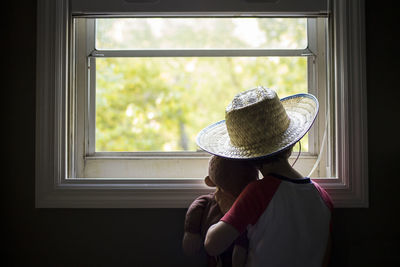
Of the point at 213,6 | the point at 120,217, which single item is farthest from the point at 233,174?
the point at 213,6

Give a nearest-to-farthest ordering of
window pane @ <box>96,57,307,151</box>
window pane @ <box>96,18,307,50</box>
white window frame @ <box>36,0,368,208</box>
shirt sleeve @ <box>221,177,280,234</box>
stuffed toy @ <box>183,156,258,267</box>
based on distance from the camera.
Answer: shirt sleeve @ <box>221,177,280,234</box>, stuffed toy @ <box>183,156,258,267</box>, white window frame @ <box>36,0,368,208</box>, window pane @ <box>96,18,307,50</box>, window pane @ <box>96,57,307,151</box>

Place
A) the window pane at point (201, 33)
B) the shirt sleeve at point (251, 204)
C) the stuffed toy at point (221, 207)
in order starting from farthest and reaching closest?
1. the window pane at point (201, 33)
2. the stuffed toy at point (221, 207)
3. the shirt sleeve at point (251, 204)

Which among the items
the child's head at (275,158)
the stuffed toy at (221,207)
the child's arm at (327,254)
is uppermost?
the child's head at (275,158)

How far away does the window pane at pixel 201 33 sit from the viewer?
5.64 feet

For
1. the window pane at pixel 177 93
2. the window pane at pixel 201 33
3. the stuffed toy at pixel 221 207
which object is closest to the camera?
the stuffed toy at pixel 221 207

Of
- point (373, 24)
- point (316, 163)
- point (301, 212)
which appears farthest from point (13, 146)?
point (373, 24)

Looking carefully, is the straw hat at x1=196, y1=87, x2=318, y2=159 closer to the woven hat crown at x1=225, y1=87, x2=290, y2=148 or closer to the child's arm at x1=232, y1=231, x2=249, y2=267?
the woven hat crown at x1=225, y1=87, x2=290, y2=148

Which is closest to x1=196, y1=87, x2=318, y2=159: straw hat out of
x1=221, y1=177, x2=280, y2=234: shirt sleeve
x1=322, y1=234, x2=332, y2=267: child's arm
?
x1=221, y1=177, x2=280, y2=234: shirt sleeve

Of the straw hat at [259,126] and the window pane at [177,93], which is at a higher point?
the window pane at [177,93]

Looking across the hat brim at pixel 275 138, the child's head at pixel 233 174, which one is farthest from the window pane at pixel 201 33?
the child's head at pixel 233 174

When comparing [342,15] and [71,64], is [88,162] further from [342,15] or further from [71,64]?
[342,15]

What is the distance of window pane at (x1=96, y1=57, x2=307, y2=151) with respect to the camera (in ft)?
11.1

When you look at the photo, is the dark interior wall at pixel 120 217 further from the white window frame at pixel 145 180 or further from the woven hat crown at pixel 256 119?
the woven hat crown at pixel 256 119

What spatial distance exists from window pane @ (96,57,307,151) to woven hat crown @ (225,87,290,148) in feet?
6.99
